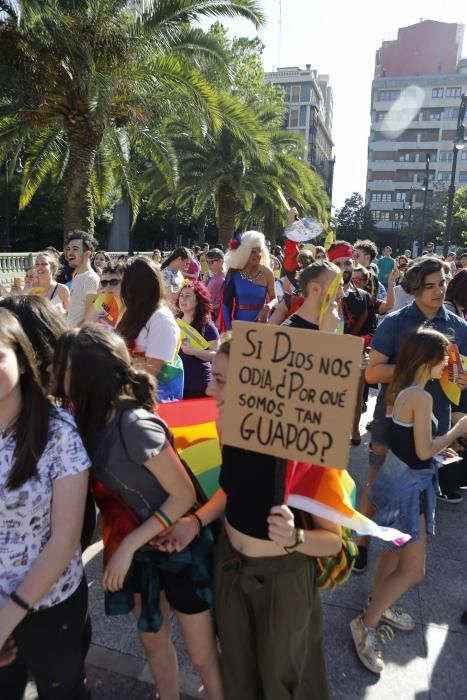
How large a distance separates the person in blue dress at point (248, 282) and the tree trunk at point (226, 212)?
12530 mm

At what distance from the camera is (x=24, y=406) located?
1585mm

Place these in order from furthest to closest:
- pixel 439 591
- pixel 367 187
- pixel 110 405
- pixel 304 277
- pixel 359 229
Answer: pixel 367 187, pixel 359 229, pixel 304 277, pixel 439 591, pixel 110 405

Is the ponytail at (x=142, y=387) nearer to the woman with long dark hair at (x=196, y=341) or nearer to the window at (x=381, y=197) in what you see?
the woman with long dark hair at (x=196, y=341)

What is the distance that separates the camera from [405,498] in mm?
2330

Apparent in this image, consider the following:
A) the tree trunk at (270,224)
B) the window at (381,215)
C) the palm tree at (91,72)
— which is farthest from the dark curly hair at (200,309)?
the window at (381,215)

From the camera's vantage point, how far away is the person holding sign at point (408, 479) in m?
2.27

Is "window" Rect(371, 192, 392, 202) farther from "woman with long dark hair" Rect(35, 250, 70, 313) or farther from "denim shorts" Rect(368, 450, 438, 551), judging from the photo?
"denim shorts" Rect(368, 450, 438, 551)

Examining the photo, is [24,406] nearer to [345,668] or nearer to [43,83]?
[345,668]

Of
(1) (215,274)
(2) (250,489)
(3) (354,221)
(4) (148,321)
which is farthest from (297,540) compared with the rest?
(3) (354,221)

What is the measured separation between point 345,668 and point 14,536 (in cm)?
164

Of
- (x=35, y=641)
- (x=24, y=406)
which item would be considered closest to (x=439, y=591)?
(x=35, y=641)

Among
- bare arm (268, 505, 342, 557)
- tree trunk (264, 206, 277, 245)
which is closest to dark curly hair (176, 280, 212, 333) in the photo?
bare arm (268, 505, 342, 557)

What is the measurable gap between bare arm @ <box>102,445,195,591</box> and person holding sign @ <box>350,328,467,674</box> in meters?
1.11

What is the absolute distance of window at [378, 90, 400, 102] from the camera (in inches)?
2832
